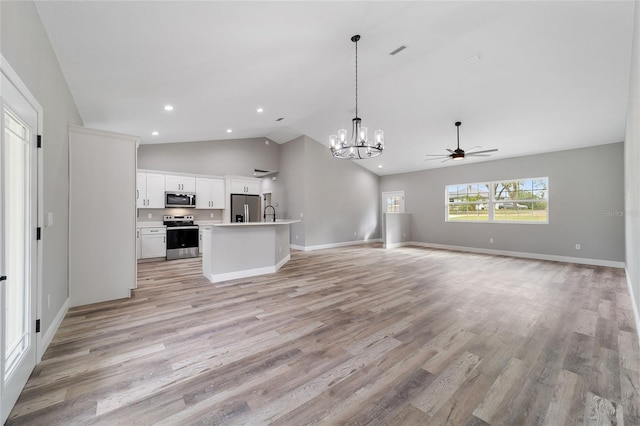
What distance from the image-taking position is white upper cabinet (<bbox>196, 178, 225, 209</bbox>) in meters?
7.07

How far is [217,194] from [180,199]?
3.23 ft

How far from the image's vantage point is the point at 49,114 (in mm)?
2416

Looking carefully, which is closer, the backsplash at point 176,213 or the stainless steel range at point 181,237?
the stainless steel range at point 181,237

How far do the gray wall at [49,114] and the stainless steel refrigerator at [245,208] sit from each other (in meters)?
4.33

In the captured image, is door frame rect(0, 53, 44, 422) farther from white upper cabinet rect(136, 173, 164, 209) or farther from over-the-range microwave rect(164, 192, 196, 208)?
over-the-range microwave rect(164, 192, 196, 208)

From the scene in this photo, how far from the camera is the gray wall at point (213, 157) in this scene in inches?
263

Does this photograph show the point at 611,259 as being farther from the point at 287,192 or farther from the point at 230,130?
the point at 230,130

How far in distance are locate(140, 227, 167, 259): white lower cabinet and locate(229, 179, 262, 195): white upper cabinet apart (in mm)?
2099

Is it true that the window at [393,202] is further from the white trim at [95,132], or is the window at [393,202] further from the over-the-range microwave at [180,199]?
the white trim at [95,132]

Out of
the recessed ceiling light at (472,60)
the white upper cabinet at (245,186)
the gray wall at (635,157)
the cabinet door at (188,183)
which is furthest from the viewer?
the white upper cabinet at (245,186)

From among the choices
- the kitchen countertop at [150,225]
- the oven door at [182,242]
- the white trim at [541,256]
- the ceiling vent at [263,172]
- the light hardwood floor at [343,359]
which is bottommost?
the light hardwood floor at [343,359]

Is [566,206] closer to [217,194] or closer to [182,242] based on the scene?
[217,194]

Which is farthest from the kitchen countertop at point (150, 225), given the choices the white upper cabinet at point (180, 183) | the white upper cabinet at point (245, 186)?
the white upper cabinet at point (245, 186)

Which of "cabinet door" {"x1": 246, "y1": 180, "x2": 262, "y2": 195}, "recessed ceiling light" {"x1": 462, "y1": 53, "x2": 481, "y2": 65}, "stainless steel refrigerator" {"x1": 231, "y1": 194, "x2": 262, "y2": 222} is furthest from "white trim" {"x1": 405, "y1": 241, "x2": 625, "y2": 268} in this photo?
"cabinet door" {"x1": 246, "y1": 180, "x2": 262, "y2": 195}
